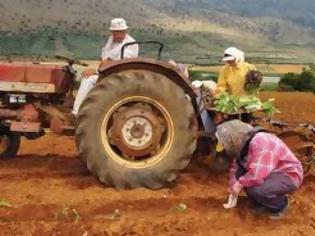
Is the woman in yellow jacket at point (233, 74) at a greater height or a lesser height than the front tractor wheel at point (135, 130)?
greater

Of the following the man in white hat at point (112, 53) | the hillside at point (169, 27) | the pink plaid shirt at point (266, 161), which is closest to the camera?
the pink plaid shirt at point (266, 161)

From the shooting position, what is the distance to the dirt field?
6.73 metres

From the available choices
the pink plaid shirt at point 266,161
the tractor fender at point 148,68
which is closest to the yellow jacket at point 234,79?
the tractor fender at point 148,68

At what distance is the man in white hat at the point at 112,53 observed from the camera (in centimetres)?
845

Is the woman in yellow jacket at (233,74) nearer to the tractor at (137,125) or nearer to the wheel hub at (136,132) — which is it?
the tractor at (137,125)

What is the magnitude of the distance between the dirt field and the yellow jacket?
93 centimetres

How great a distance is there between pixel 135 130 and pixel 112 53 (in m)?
1.19

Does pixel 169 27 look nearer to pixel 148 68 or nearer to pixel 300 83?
pixel 300 83

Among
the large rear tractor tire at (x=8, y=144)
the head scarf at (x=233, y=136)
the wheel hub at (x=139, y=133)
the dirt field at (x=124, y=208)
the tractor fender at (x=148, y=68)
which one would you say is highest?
the tractor fender at (x=148, y=68)

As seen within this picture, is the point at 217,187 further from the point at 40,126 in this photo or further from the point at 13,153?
the point at 13,153

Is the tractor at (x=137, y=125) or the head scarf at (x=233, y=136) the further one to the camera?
the tractor at (x=137, y=125)

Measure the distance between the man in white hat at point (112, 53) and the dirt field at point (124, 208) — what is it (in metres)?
0.86

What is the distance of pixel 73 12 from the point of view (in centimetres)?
4547

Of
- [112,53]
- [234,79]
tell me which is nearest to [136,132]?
[112,53]
